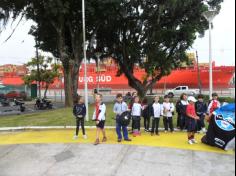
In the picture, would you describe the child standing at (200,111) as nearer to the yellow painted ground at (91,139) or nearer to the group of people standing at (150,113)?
the group of people standing at (150,113)

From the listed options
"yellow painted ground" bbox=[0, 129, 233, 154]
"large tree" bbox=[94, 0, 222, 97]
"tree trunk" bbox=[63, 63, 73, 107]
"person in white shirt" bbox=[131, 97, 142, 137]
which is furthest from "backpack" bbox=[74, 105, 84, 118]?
"large tree" bbox=[94, 0, 222, 97]

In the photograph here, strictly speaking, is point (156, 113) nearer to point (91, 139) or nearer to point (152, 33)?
point (91, 139)

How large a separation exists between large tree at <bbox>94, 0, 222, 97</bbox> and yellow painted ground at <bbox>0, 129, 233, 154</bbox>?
16.8 m

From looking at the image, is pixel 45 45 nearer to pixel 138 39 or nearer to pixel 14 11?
pixel 14 11

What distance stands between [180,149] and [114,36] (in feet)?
78.5

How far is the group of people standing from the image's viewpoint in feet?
38.0

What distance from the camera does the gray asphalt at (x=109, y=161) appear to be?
8.89 m

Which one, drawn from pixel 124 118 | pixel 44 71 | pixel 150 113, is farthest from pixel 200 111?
pixel 44 71

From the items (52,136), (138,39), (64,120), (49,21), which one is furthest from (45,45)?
(52,136)

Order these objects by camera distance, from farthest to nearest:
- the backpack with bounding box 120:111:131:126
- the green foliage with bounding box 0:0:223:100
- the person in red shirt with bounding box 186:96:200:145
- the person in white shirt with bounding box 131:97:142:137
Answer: the green foliage with bounding box 0:0:223:100
the person in white shirt with bounding box 131:97:142:137
the backpack with bounding box 120:111:131:126
the person in red shirt with bounding box 186:96:200:145

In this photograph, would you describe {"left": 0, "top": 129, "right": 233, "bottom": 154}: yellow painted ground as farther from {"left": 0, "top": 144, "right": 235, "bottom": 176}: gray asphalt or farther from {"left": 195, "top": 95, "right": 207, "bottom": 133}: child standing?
{"left": 0, "top": 144, "right": 235, "bottom": 176}: gray asphalt

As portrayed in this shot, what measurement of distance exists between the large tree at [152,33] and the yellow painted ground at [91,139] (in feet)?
55.2

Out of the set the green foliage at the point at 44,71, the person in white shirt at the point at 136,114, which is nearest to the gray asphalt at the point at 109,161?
the person in white shirt at the point at 136,114

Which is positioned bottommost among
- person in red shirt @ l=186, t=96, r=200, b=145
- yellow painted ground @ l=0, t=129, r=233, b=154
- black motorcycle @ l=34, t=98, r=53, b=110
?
black motorcycle @ l=34, t=98, r=53, b=110
